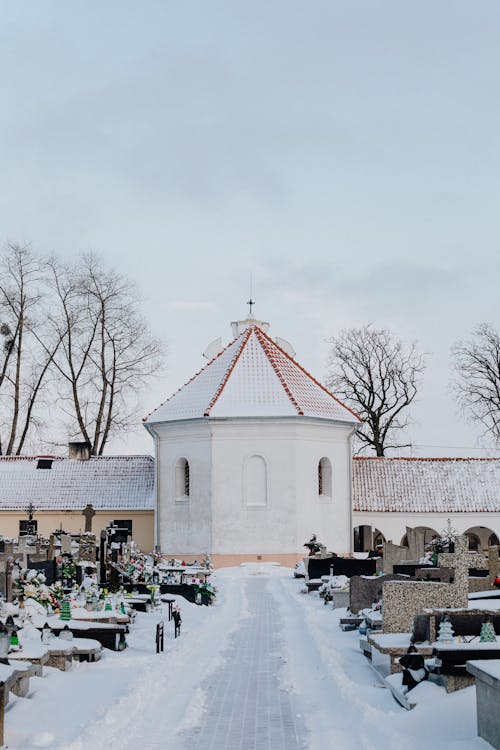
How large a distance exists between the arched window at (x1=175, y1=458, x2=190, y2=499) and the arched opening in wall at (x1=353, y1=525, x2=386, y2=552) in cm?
685

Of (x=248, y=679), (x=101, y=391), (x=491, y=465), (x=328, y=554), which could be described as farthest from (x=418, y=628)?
(x=101, y=391)

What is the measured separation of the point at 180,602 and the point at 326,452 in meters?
14.7

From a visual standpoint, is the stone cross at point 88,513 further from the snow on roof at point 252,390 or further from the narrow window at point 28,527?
the snow on roof at point 252,390

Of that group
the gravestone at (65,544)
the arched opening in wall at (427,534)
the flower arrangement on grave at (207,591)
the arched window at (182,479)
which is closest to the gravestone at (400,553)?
the flower arrangement on grave at (207,591)

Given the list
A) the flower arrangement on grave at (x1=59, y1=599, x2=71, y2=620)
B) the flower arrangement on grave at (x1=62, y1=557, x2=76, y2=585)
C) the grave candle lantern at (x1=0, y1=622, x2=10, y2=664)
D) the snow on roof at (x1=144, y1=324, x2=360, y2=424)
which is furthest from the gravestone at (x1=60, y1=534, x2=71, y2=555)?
the grave candle lantern at (x1=0, y1=622, x2=10, y2=664)

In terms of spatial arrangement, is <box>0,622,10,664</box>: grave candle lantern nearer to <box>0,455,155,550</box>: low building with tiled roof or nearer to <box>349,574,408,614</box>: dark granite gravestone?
<box>349,574,408,614</box>: dark granite gravestone

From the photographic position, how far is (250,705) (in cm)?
946

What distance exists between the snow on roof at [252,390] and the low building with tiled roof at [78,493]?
4.04 meters

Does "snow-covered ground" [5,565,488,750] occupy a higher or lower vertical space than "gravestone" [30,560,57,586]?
lower

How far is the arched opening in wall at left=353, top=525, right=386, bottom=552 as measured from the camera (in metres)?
36.8

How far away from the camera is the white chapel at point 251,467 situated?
1287 inches

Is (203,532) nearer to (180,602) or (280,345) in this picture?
(280,345)

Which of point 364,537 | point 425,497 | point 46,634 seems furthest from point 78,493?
point 46,634

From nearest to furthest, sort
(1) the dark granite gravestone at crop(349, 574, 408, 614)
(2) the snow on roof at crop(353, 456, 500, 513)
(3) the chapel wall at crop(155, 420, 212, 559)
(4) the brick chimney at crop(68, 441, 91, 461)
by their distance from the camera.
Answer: (1) the dark granite gravestone at crop(349, 574, 408, 614)
(3) the chapel wall at crop(155, 420, 212, 559)
(2) the snow on roof at crop(353, 456, 500, 513)
(4) the brick chimney at crop(68, 441, 91, 461)
